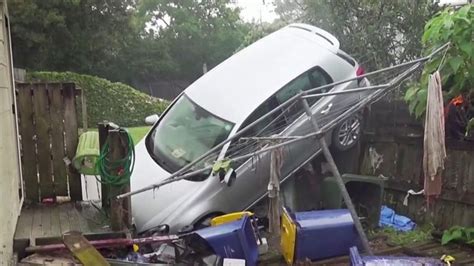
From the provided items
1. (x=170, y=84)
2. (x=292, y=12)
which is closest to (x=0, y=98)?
(x=292, y=12)

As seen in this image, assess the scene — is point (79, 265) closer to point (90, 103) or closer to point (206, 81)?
point (206, 81)

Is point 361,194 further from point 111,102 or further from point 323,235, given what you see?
point 111,102

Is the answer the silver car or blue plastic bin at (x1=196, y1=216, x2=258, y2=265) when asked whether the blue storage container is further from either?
the silver car

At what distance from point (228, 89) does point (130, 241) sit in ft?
8.42

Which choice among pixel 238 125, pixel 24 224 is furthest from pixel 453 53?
pixel 24 224

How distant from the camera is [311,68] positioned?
6492 millimetres

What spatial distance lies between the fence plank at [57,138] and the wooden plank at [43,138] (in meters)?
0.05

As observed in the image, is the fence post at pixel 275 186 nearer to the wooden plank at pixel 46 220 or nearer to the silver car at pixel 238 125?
the silver car at pixel 238 125

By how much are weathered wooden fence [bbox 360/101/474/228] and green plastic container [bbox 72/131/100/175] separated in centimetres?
373

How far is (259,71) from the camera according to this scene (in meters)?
6.49

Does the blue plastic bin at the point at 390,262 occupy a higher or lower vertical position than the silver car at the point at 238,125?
lower

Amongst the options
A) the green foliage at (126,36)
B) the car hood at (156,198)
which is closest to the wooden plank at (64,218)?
the car hood at (156,198)

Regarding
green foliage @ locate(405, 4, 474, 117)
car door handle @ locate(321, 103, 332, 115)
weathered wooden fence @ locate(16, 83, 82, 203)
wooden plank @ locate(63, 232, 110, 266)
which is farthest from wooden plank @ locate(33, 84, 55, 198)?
green foliage @ locate(405, 4, 474, 117)

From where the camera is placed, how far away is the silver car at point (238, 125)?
555cm
